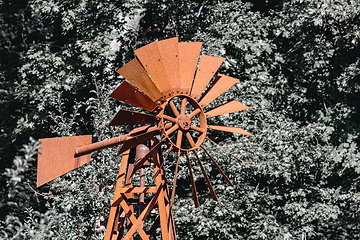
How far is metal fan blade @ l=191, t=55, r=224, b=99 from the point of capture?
11.9 ft

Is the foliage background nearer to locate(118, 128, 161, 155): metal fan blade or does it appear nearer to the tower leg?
Answer: the tower leg

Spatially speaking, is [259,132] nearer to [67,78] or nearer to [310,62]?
[310,62]

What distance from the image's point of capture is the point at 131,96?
10.5ft

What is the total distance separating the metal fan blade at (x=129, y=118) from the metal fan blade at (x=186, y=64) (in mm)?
380

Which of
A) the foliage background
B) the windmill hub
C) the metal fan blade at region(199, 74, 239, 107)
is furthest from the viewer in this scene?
the foliage background

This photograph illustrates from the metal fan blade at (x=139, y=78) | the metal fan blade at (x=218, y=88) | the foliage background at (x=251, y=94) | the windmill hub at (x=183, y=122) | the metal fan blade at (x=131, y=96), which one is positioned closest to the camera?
the metal fan blade at (x=131, y=96)

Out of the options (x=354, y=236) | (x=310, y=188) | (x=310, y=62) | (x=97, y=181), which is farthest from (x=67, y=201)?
(x=354, y=236)

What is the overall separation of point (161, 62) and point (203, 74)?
16.7 inches

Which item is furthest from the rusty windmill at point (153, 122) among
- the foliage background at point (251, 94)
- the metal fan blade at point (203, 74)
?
the foliage background at point (251, 94)

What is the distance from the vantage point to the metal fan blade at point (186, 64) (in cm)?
356

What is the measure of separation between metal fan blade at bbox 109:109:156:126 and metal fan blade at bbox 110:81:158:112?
0.08 metres

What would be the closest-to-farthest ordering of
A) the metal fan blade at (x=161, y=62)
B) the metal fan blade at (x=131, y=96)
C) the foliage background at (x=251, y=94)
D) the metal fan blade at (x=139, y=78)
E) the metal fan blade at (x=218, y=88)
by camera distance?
the metal fan blade at (x=131, y=96) → the metal fan blade at (x=139, y=78) → the metal fan blade at (x=161, y=62) → the metal fan blade at (x=218, y=88) → the foliage background at (x=251, y=94)

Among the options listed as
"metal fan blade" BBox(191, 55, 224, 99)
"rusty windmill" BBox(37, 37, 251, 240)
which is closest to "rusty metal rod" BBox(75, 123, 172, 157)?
"rusty windmill" BBox(37, 37, 251, 240)

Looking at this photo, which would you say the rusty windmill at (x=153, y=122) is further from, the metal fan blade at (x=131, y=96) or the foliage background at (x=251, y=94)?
the foliage background at (x=251, y=94)
